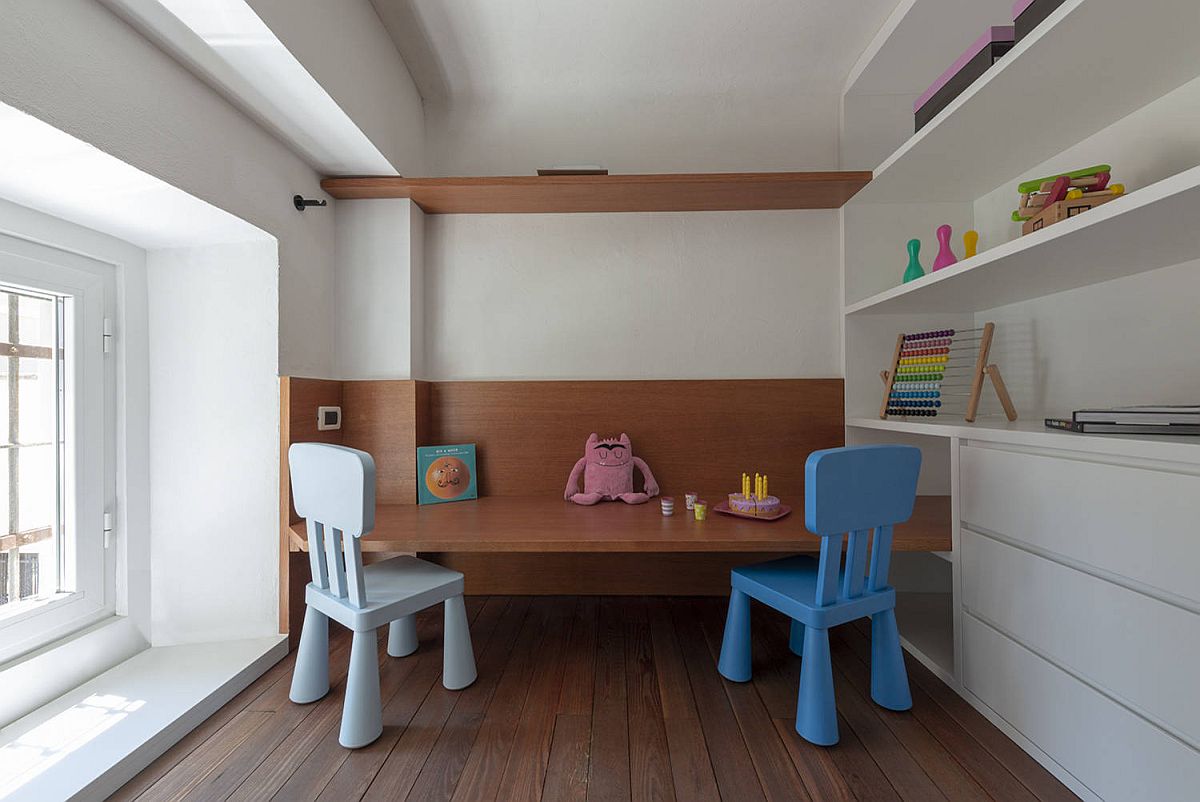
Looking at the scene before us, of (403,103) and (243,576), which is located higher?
(403,103)

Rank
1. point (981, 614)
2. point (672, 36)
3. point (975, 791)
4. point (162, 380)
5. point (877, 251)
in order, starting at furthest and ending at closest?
1. point (877, 251)
2. point (672, 36)
3. point (162, 380)
4. point (981, 614)
5. point (975, 791)

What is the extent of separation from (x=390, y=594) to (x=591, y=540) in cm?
60

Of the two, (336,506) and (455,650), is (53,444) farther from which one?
(455,650)

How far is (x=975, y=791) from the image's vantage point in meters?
1.27

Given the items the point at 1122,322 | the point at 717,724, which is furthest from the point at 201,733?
the point at 1122,322

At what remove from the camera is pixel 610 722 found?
1.54 m

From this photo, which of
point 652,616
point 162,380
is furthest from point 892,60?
point 162,380

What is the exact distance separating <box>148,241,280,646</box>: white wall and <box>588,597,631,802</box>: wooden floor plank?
1.20 metres

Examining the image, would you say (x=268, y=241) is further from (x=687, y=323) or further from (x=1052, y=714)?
(x=1052, y=714)

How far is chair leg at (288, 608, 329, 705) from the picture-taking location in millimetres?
1623

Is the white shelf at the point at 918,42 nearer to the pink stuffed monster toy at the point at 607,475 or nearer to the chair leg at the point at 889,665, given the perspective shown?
the pink stuffed monster toy at the point at 607,475

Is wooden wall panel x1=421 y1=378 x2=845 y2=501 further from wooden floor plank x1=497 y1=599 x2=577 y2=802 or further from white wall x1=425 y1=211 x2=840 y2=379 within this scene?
wooden floor plank x1=497 y1=599 x2=577 y2=802

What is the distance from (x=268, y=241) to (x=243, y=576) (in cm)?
118

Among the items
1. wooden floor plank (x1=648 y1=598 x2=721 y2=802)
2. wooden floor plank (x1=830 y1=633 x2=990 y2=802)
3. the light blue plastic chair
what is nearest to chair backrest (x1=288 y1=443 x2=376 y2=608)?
the light blue plastic chair
